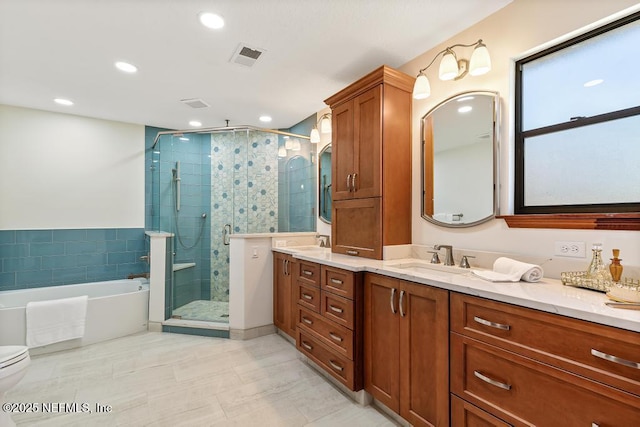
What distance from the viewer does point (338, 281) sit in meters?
2.09

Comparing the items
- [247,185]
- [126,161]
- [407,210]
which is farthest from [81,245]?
[407,210]

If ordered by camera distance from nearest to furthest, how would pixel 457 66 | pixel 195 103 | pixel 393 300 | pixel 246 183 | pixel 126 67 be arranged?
pixel 393 300
pixel 457 66
pixel 126 67
pixel 195 103
pixel 246 183

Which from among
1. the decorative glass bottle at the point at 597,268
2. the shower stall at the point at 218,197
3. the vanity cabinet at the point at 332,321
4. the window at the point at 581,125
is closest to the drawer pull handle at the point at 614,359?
the decorative glass bottle at the point at 597,268

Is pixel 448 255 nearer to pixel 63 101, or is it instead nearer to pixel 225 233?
pixel 225 233

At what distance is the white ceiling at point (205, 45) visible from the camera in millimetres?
1831

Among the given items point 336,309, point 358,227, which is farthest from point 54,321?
point 358,227

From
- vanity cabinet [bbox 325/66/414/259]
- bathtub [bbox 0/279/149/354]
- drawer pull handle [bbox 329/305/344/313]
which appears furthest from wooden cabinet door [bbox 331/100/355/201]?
bathtub [bbox 0/279/149/354]

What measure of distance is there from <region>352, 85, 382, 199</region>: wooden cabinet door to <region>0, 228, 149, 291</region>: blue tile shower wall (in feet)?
10.9

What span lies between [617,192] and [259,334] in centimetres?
308

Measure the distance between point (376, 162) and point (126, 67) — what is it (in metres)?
2.35

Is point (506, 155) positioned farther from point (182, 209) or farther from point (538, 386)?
point (182, 209)

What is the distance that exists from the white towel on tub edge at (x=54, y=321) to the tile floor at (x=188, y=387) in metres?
0.16

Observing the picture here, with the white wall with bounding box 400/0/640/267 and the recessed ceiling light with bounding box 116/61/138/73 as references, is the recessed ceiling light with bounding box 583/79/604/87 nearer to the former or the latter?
the white wall with bounding box 400/0/640/267

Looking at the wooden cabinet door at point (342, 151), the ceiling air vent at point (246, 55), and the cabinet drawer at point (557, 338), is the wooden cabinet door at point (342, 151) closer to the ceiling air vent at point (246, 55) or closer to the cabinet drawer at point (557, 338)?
the ceiling air vent at point (246, 55)
